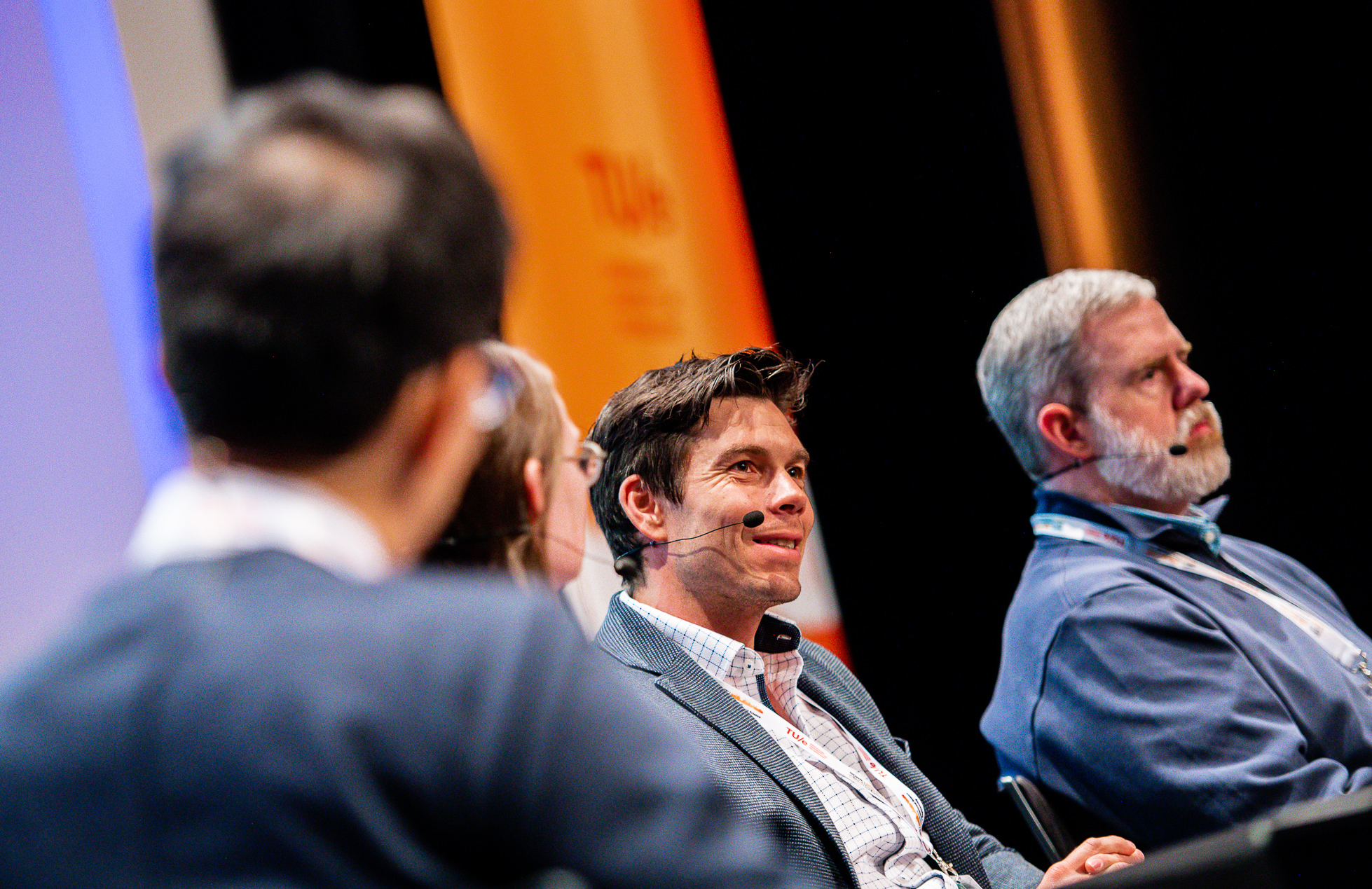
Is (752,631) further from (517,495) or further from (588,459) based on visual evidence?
(517,495)

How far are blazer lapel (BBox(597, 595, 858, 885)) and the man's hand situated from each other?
386mm

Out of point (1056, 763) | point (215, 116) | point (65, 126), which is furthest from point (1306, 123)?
point (215, 116)

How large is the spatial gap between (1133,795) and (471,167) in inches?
72.1

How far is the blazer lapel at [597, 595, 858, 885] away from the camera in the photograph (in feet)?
5.58

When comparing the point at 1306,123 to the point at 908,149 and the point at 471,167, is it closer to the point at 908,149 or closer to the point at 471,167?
the point at 908,149

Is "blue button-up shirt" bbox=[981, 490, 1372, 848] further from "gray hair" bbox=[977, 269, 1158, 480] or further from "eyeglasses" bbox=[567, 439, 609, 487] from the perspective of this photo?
"eyeglasses" bbox=[567, 439, 609, 487]

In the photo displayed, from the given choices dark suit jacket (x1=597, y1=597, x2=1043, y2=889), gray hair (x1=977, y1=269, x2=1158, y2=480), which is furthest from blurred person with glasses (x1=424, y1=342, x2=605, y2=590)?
gray hair (x1=977, y1=269, x2=1158, y2=480)

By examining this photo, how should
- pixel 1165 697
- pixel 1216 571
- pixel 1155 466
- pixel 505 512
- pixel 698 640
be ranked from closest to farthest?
pixel 505 512
pixel 698 640
pixel 1165 697
pixel 1216 571
pixel 1155 466

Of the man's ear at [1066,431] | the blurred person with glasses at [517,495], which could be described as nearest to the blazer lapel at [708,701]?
the blurred person with glasses at [517,495]

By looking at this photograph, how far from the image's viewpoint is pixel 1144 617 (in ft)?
7.15

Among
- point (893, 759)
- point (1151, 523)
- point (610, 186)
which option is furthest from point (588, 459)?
point (610, 186)

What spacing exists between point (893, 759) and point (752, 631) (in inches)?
13.7

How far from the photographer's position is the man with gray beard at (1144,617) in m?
2.03

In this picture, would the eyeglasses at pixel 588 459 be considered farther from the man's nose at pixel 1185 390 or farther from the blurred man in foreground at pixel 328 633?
the man's nose at pixel 1185 390
